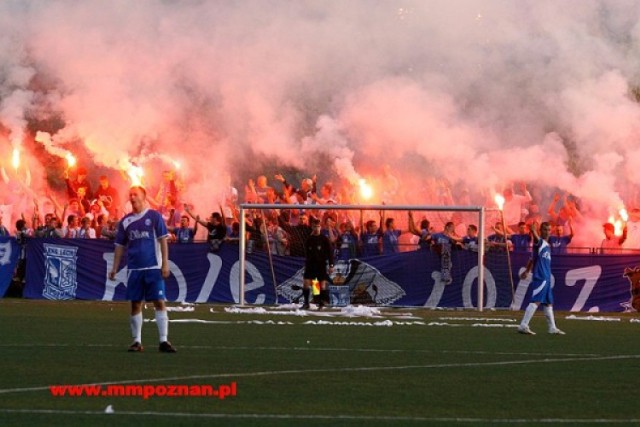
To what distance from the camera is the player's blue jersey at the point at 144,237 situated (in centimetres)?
1702

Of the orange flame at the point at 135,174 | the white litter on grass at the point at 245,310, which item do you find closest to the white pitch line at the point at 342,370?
the white litter on grass at the point at 245,310

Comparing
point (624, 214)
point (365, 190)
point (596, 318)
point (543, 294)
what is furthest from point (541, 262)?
point (365, 190)

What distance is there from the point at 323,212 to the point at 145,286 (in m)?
18.0

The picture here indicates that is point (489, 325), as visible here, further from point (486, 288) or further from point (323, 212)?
point (323, 212)

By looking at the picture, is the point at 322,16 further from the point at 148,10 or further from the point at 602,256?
the point at 602,256

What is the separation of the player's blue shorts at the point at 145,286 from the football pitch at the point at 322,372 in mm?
641

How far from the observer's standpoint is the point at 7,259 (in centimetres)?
3453

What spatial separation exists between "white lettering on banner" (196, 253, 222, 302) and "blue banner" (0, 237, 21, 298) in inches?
185

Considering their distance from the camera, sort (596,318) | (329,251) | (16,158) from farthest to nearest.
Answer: (16,158)
(329,251)
(596,318)

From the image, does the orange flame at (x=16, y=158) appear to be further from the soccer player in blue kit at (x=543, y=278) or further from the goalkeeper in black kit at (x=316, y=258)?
the soccer player in blue kit at (x=543, y=278)


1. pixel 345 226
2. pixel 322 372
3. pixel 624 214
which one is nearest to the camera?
pixel 322 372

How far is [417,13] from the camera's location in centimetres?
4400

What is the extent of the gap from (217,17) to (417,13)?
6029 millimetres

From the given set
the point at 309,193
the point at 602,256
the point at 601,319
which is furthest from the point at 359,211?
the point at 601,319
